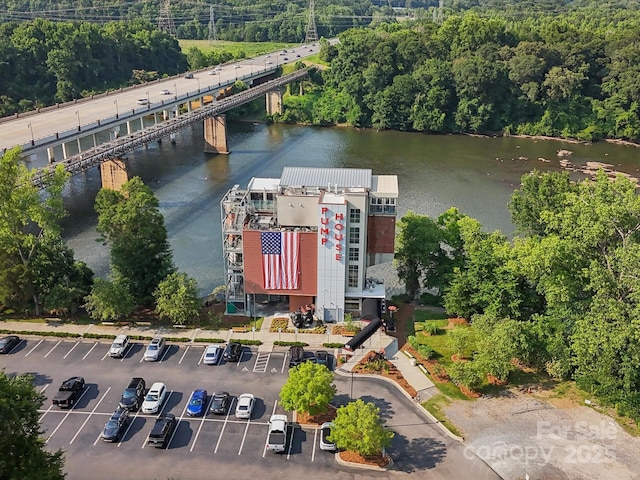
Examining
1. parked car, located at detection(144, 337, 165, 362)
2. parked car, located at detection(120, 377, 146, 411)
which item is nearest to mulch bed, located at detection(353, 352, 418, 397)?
parked car, located at detection(144, 337, 165, 362)

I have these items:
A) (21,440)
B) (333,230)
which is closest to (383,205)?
(333,230)

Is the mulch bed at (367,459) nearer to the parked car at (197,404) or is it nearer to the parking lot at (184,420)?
the parking lot at (184,420)

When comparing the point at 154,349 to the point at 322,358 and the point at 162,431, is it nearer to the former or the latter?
the point at 162,431

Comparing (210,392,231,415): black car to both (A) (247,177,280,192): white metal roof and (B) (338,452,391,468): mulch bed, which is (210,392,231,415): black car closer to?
(B) (338,452,391,468): mulch bed

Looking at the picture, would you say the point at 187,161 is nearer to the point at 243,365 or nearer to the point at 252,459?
the point at 243,365

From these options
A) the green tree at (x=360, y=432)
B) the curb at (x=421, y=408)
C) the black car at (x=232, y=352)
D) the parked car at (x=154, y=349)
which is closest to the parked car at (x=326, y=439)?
the green tree at (x=360, y=432)

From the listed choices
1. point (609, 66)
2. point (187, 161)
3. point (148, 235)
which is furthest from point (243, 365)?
point (609, 66)
